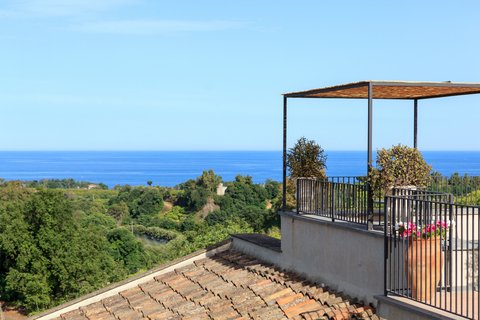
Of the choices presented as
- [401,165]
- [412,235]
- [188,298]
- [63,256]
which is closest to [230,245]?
[188,298]

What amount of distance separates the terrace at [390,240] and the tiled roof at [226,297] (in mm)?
350

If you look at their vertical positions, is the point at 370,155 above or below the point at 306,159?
above

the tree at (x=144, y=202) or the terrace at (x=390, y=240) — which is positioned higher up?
the terrace at (x=390, y=240)

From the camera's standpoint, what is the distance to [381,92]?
34.1ft

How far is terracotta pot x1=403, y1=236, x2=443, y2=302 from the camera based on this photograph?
7.27 m

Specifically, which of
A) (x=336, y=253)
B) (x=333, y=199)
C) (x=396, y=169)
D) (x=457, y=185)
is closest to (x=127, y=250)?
(x=457, y=185)

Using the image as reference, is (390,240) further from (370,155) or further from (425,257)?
(370,155)

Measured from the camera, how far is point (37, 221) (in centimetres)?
3450

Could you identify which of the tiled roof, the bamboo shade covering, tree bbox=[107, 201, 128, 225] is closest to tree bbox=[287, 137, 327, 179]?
the bamboo shade covering

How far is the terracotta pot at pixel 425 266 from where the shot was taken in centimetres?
727

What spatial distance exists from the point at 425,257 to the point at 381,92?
3786mm

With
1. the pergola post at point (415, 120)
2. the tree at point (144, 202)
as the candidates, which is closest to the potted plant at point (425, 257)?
the pergola post at point (415, 120)

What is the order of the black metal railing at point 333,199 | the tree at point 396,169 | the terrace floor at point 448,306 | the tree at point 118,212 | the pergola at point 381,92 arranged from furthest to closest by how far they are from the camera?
the tree at point 118,212 → the black metal railing at point 333,199 → the tree at point 396,169 → the pergola at point 381,92 → the terrace floor at point 448,306

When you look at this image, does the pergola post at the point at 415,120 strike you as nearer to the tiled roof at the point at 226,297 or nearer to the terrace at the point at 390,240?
the terrace at the point at 390,240
